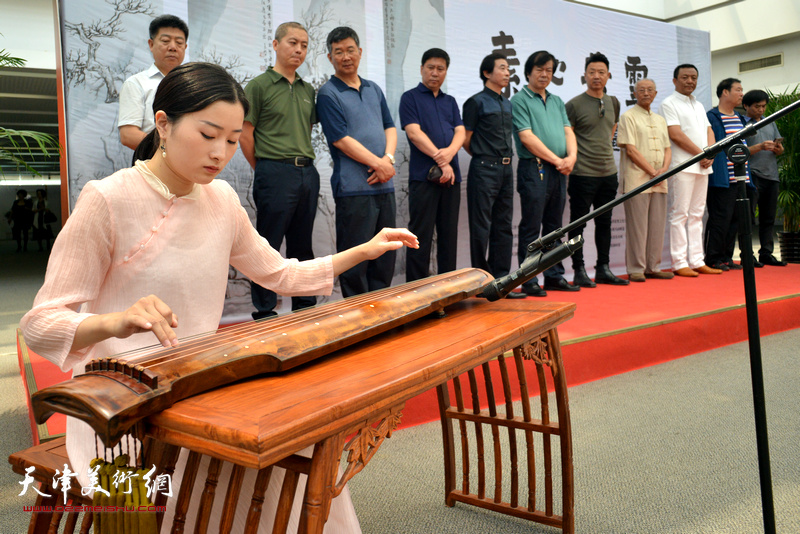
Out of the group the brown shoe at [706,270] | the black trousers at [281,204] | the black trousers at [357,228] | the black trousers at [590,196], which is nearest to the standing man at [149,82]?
the black trousers at [281,204]

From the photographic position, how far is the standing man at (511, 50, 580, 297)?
3896 millimetres

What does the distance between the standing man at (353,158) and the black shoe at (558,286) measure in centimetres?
135

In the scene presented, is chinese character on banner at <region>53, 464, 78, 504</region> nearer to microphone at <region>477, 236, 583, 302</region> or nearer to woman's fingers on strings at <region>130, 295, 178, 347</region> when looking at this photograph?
woman's fingers on strings at <region>130, 295, 178, 347</region>

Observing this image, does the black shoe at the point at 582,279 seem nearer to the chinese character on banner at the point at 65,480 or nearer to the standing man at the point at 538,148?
the standing man at the point at 538,148

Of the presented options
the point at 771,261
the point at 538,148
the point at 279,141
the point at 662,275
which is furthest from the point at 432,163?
the point at 771,261

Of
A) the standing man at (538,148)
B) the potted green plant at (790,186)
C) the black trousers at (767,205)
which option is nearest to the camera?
the standing man at (538,148)

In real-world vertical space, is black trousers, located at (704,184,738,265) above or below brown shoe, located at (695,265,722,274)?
above

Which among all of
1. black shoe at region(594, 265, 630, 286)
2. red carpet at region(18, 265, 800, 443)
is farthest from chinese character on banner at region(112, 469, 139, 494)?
black shoe at region(594, 265, 630, 286)

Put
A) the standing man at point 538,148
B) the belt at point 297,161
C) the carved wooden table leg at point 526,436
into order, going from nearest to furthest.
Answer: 1. the carved wooden table leg at point 526,436
2. the belt at point 297,161
3. the standing man at point 538,148

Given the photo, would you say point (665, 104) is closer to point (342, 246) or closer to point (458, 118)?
point (458, 118)

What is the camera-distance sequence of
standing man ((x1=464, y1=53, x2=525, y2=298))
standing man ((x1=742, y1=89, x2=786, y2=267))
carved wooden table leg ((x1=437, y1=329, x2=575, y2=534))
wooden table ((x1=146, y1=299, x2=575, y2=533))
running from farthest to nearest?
standing man ((x1=742, y1=89, x2=786, y2=267))
standing man ((x1=464, y1=53, x2=525, y2=298))
carved wooden table leg ((x1=437, y1=329, x2=575, y2=534))
wooden table ((x1=146, y1=299, x2=575, y2=533))

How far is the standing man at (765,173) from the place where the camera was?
5242mm

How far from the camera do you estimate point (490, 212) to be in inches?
147

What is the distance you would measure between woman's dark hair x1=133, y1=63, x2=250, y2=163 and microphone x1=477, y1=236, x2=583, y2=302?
606 mm
